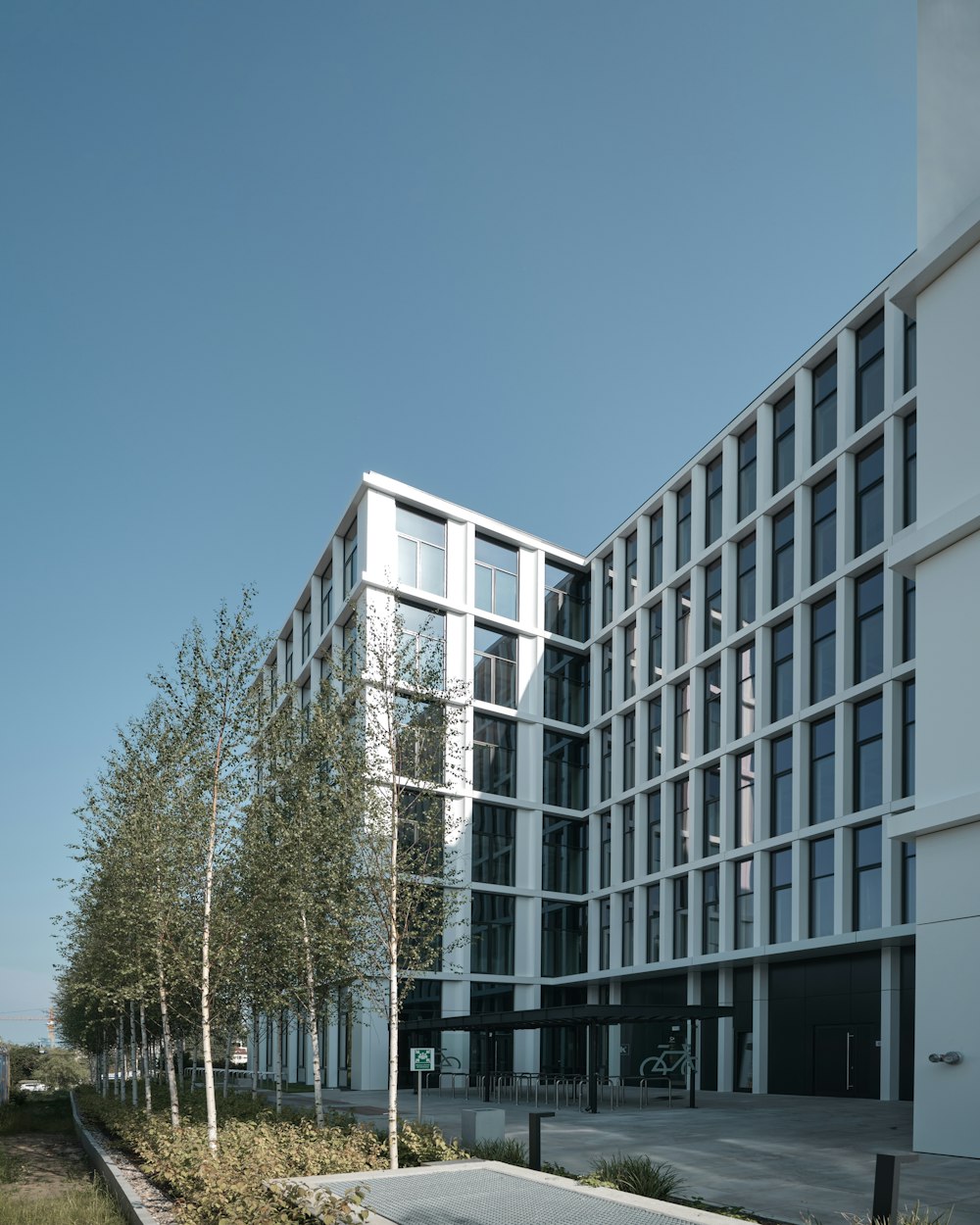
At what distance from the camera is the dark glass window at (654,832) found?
144ft

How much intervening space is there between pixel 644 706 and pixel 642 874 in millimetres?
6187

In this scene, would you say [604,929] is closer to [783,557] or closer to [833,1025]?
[833,1025]

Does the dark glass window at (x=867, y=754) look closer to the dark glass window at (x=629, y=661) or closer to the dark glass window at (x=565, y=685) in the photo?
the dark glass window at (x=629, y=661)

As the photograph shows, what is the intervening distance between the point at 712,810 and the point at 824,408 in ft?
44.8

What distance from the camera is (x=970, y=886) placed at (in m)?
18.7

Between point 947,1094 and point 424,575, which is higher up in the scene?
point 424,575

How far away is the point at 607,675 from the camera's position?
161ft

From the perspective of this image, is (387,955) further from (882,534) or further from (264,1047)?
(264,1047)

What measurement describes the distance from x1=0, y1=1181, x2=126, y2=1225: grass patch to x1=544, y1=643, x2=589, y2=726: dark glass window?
33.3m

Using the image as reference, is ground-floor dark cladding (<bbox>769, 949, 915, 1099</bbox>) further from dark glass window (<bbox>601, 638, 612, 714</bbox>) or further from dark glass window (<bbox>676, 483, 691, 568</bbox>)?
dark glass window (<bbox>676, 483, 691, 568</bbox>)

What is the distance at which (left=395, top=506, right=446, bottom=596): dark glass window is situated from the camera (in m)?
46.3

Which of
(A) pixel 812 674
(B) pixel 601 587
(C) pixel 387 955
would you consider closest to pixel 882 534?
(A) pixel 812 674

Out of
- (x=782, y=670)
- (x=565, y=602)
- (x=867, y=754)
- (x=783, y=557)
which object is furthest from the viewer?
(x=565, y=602)

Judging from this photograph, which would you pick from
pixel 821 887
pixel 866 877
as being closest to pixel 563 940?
pixel 821 887
